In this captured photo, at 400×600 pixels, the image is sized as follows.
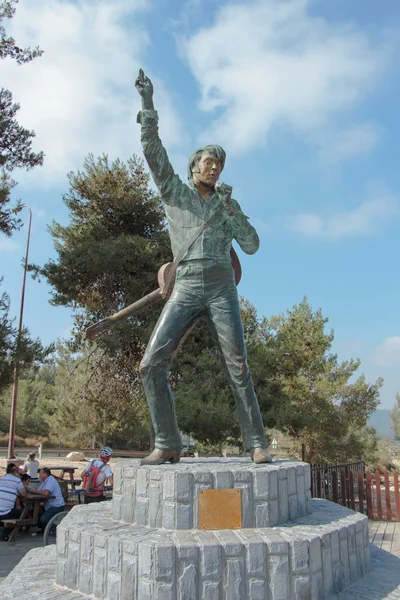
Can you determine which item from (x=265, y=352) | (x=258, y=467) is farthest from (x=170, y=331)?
(x=265, y=352)

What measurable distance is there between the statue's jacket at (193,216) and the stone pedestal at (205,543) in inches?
70.0

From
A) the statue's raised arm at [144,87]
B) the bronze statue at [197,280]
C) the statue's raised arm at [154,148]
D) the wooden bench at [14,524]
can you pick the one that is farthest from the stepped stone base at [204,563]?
the wooden bench at [14,524]

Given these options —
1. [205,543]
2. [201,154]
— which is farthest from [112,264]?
[205,543]

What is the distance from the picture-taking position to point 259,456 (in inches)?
159

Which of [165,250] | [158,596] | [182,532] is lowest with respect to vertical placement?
[158,596]

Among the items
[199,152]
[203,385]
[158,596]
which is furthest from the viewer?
[203,385]

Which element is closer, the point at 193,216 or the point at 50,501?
the point at 193,216

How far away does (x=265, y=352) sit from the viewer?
45.6ft

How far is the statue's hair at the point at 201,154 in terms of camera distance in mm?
4371

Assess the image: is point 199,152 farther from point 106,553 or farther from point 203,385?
point 203,385

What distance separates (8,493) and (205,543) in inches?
230

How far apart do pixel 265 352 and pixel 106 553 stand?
10913 millimetres

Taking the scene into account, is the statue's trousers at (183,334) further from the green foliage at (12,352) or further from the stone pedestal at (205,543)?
the green foliage at (12,352)

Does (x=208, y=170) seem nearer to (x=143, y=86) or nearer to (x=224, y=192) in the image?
(x=224, y=192)
